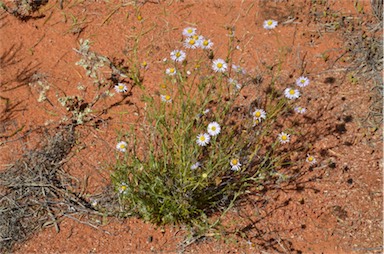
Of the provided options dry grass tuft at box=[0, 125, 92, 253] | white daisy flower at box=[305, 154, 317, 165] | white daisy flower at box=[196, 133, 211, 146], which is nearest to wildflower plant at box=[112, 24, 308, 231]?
white daisy flower at box=[196, 133, 211, 146]

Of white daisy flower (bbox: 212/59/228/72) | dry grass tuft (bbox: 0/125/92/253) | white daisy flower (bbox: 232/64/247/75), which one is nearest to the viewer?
white daisy flower (bbox: 232/64/247/75)

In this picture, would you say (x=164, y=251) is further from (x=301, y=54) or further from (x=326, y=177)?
(x=301, y=54)

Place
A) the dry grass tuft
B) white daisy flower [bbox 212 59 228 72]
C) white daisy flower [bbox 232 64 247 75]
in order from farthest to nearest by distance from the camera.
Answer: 1. the dry grass tuft
2. white daisy flower [bbox 212 59 228 72]
3. white daisy flower [bbox 232 64 247 75]

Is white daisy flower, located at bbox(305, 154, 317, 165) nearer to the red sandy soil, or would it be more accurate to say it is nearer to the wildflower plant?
the red sandy soil

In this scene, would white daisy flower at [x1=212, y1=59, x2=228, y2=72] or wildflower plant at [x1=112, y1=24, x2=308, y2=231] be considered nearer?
wildflower plant at [x1=112, y1=24, x2=308, y2=231]

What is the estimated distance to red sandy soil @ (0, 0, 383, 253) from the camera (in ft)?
9.27

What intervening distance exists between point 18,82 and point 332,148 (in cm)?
235

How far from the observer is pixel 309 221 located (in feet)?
9.46

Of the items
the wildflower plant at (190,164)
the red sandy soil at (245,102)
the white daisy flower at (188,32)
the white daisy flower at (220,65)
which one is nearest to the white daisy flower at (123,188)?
the wildflower plant at (190,164)

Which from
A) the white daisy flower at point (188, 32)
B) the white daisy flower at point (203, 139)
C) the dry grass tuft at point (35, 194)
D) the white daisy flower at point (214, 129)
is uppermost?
the white daisy flower at point (188, 32)

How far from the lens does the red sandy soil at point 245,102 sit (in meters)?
2.82

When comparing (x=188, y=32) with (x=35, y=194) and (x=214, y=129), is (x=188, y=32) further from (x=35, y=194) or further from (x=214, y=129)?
(x=35, y=194)

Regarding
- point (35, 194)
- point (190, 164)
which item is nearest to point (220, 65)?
point (190, 164)

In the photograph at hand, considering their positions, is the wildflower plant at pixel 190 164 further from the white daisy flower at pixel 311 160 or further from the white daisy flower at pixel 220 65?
the white daisy flower at pixel 311 160
